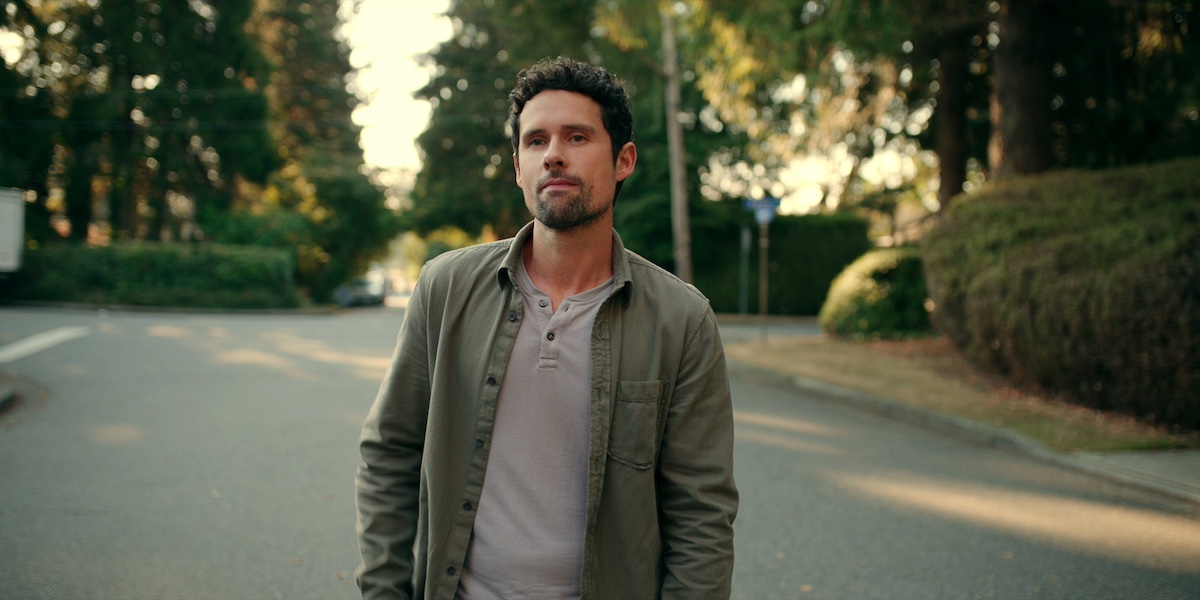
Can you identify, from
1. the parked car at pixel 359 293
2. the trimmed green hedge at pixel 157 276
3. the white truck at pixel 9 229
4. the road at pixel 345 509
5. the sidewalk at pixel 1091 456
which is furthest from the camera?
the parked car at pixel 359 293

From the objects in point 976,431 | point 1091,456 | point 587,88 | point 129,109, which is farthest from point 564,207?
point 129,109

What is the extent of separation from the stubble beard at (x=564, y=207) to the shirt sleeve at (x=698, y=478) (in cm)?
38

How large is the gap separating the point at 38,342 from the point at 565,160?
49.9 feet

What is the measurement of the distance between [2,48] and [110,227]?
7365 mm

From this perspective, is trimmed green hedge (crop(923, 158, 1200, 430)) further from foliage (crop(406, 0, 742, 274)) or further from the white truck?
the white truck

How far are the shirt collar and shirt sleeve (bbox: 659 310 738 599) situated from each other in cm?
21

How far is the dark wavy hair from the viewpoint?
1.99 m

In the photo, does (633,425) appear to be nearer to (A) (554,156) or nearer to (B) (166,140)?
(A) (554,156)

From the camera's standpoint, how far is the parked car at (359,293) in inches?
1559

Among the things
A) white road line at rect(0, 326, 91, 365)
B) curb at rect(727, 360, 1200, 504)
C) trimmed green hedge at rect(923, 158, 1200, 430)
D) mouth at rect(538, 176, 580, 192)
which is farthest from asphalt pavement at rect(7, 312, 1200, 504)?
mouth at rect(538, 176, 580, 192)

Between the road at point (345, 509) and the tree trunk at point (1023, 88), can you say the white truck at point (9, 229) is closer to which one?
the road at point (345, 509)

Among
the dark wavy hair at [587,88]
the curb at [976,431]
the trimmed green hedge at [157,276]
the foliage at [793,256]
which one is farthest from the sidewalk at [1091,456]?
the trimmed green hedge at [157,276]

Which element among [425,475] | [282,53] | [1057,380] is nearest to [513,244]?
[425,475]

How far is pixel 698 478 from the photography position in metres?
1.96
